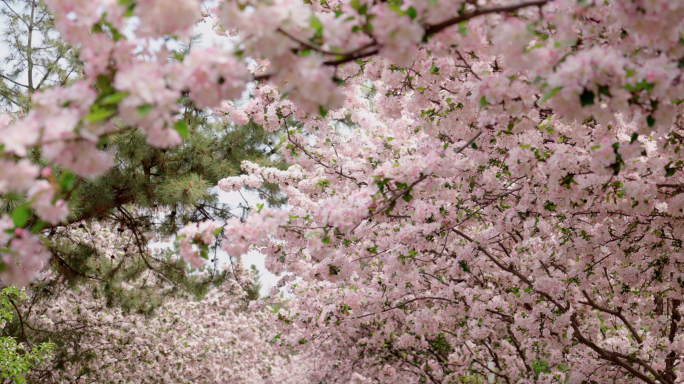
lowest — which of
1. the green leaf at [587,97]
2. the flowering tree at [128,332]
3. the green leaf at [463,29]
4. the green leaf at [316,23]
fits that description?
the green leaf at [587,97]

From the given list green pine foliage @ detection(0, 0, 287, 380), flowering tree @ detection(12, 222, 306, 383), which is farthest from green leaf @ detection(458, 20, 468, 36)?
flowering tree @ detection(12, 222, 306, 383)

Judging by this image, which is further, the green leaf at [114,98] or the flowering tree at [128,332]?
the flowering tree at [128,332]

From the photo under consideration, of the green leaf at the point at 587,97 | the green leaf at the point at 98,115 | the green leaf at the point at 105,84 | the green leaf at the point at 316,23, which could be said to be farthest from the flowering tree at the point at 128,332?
the green leaf at the point at 587,97

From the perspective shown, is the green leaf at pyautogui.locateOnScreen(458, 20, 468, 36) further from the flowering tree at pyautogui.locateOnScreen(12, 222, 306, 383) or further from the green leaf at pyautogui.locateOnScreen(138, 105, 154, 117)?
the flowering tree at pyautogui.locateOnScreen(12, 222, 306, 383)

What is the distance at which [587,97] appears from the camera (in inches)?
77.9

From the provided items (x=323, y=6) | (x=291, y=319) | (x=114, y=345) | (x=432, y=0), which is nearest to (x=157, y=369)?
(x=114, y=345)

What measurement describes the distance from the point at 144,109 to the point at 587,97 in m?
1.51

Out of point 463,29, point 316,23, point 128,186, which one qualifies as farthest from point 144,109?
point 128,186

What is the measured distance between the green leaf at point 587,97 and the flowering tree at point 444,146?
13mm

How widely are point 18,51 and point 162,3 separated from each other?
8407 millimetres

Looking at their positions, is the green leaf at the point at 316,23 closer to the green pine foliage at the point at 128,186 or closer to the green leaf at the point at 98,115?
the green leaf at the point at 98,115

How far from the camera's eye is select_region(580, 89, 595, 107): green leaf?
77.5 inches

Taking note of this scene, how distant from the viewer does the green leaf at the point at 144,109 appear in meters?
1.62

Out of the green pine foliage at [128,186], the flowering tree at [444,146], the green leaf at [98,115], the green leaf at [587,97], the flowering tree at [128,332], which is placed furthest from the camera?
the flowering tree at [128,332]
